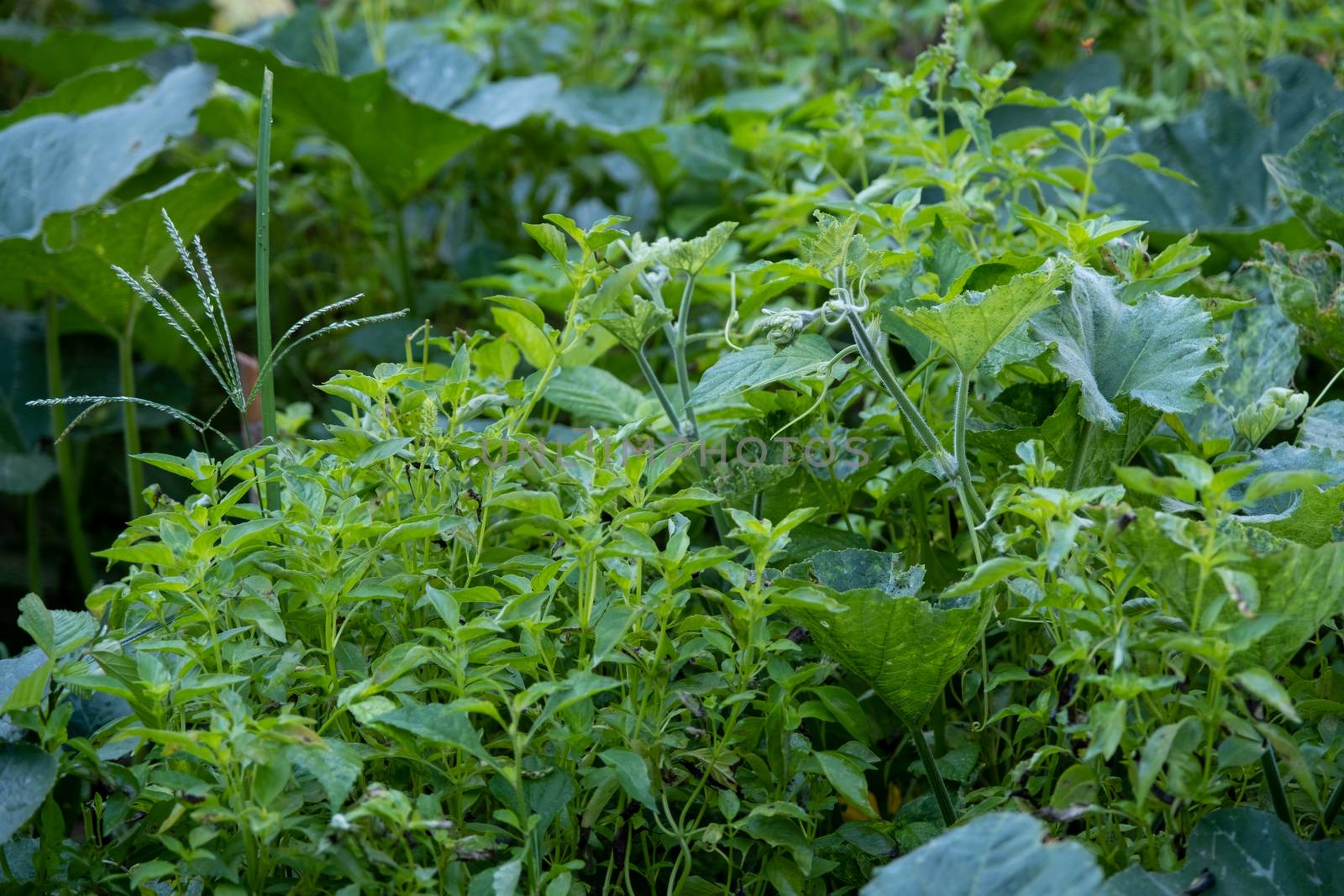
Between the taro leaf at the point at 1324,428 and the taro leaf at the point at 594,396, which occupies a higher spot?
the taro leaf at the point at 594,396

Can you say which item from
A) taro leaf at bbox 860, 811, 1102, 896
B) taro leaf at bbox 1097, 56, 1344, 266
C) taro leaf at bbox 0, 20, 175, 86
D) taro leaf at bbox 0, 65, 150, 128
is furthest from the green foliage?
taro leaf at bbox 0, 20, 175, 86

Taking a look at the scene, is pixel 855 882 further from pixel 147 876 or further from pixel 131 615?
pixel 131 615

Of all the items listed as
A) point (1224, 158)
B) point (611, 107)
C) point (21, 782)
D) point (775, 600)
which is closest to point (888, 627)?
point (775, 600)

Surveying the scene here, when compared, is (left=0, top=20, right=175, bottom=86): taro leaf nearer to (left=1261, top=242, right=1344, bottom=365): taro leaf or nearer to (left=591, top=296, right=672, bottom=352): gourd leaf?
(left=591, top=296, right=672, bottom=352): gourd leaf

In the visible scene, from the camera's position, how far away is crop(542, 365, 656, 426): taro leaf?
104cm

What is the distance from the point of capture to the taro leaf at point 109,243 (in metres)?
1.42

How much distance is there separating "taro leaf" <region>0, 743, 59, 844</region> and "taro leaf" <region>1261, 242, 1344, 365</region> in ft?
3.50

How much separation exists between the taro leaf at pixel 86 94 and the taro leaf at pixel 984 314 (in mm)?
1593

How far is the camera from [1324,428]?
0.94 metres

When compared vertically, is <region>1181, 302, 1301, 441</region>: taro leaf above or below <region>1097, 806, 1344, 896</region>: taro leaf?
above

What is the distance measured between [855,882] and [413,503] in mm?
427

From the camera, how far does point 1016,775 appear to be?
2.33 feet

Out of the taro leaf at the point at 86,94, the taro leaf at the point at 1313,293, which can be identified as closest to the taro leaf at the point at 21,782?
the taro leaf at the point at 1313,293

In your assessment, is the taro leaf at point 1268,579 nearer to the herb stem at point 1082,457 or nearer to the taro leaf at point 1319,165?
the herb stem at point 1082,457
